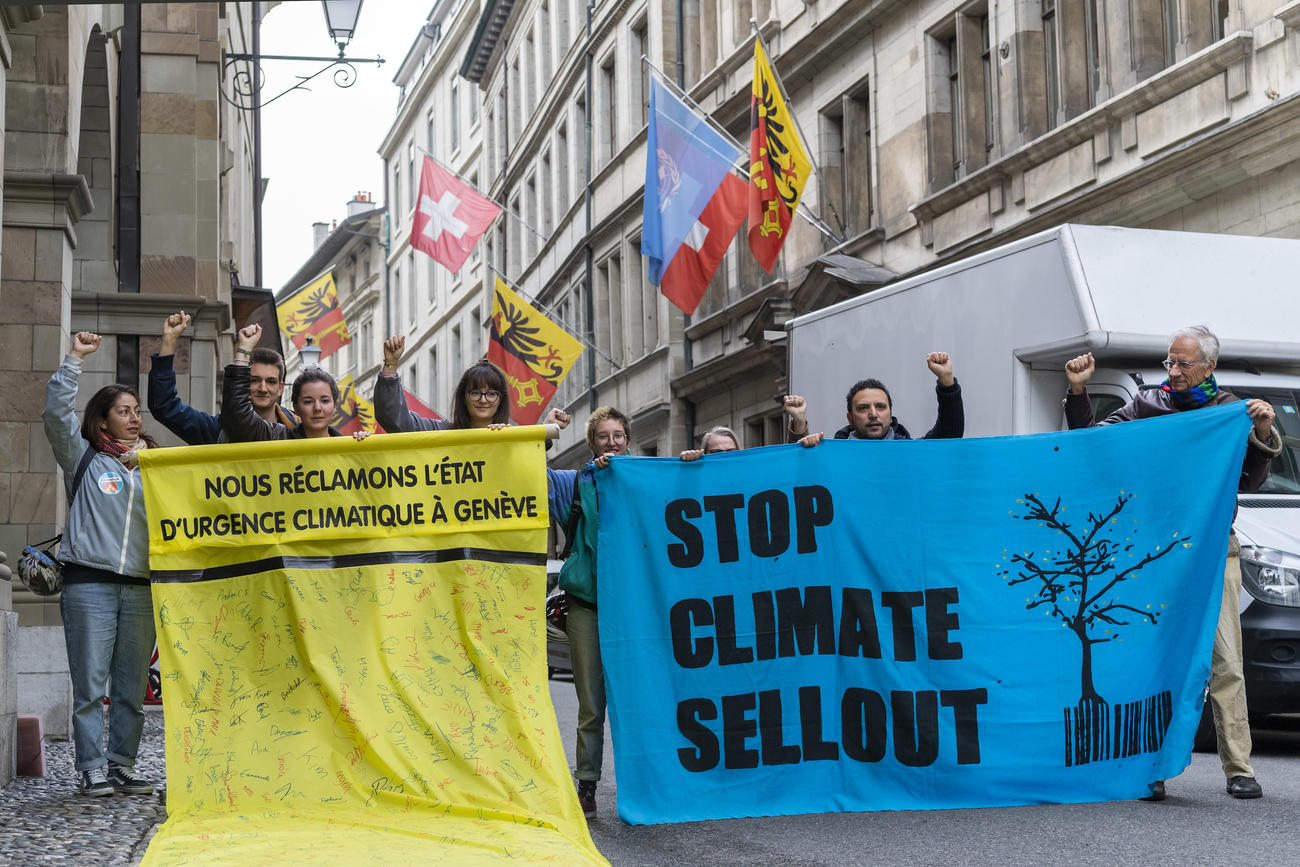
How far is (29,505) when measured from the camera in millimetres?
11328

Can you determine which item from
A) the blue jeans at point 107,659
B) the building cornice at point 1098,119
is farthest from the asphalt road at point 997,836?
the building cornice at point 1098,119

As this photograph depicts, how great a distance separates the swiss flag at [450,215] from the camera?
29.2 metres

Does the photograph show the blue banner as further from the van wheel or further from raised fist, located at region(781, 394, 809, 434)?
the van wheel

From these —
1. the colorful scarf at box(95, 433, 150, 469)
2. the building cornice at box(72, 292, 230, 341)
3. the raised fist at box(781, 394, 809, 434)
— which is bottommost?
the colorful scarf at box(95, 433, 150, 469)

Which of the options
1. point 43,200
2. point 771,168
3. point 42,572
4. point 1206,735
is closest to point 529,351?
point 771,168

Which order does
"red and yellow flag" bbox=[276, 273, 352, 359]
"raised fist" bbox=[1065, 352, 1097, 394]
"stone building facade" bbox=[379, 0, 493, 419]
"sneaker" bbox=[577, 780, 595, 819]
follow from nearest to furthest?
"sneaker" bbox=[577, 780, 595, 819]
"raised fist" bbox=[1065, 352, 1097, 394]
"red and yellow flag" bbox=[276, 273, 352, 359]
"stone building facade" bbox=[379, 0, 493, 419]

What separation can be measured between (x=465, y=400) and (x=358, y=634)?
114cm

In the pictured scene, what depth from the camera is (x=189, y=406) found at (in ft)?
23.8

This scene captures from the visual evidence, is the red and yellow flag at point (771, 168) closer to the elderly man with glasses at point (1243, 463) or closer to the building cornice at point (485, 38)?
the elderly man with glasses at point (1243, 463)

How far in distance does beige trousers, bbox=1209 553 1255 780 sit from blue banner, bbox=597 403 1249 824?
8.3 inches

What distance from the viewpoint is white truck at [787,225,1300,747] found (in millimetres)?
8891

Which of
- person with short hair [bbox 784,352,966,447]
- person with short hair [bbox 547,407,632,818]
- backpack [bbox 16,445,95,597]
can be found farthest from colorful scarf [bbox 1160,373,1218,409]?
backpack [bbox 16,445,95,597]

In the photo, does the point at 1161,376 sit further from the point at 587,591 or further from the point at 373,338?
the point at 373,338

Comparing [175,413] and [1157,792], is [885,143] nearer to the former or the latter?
[1157,792]
